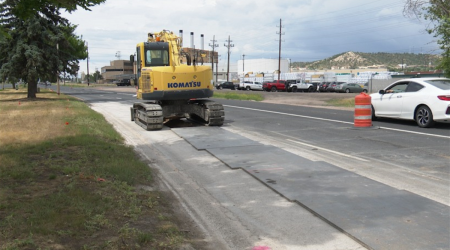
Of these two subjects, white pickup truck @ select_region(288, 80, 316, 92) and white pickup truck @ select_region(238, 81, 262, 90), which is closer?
white pickup truck @ select_region(288, 80, 316, 92)

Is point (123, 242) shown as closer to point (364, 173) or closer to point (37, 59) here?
point (364, 173)

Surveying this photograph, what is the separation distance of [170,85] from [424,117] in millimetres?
8221

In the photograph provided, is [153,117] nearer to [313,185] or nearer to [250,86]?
[313,185]

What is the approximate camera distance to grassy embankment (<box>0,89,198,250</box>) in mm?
4324

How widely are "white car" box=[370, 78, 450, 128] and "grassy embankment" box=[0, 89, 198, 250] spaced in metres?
9.02

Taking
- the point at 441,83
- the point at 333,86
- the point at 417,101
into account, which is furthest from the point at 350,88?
the point at 417,101

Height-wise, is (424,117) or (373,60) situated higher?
(373,60)

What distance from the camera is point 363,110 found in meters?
13.3

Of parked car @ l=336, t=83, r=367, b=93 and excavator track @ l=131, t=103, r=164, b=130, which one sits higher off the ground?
parked car @ l=336, t=83, r=367, b=93

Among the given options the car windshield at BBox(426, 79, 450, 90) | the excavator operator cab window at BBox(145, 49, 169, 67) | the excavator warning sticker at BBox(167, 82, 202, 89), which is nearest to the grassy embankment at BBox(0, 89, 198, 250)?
the excavator warning sticker at BBox(167, 82, 202, 89)

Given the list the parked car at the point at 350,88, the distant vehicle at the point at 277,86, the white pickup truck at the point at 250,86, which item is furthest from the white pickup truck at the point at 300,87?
the white pickup truck at the point at 250,86

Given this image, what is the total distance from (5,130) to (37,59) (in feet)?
66.6

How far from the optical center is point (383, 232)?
4629 mm

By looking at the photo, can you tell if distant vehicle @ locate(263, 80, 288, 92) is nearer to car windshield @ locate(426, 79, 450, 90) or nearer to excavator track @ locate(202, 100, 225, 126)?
excavator track @ locate(202, 100, 225, 126)
